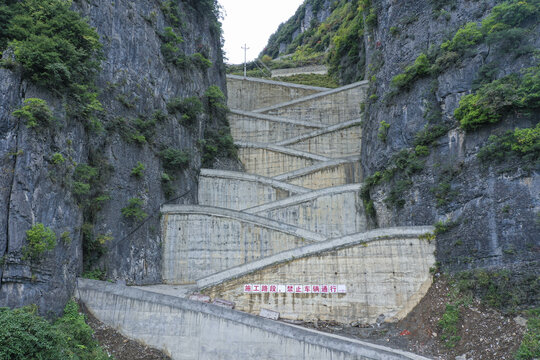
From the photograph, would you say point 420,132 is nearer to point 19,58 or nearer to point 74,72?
point 74,72

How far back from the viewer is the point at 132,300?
42.2 ft

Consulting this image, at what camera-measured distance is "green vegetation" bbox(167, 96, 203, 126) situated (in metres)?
22.8

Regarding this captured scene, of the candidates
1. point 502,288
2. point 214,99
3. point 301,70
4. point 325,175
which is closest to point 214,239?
point 325,175

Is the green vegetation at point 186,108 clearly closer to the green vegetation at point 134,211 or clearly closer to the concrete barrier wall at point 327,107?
the green vegetation at point 134,211

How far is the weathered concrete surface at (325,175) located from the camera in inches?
1019

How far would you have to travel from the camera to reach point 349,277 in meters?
16.3

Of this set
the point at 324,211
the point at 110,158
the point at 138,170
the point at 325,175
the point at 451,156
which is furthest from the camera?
the point at 325,175

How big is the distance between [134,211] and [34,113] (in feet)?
20.6

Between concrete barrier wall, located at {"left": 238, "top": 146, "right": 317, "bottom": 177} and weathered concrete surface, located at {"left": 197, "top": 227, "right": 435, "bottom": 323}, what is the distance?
37.5ft

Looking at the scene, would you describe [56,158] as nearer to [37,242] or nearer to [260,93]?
[37,242]

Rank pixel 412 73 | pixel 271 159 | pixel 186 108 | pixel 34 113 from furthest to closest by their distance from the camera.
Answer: pixel 271 159 < pixel 186 108 < pixel 412 73 < pixel 34 113

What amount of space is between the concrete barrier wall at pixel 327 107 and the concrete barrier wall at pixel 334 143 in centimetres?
306

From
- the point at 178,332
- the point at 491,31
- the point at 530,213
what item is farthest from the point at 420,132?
the point at 178,332

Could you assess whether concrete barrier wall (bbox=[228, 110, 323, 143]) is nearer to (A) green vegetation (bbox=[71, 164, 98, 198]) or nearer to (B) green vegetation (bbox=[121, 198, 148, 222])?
(B) green vegetation (bbox=[121, 198, 148, 222])
